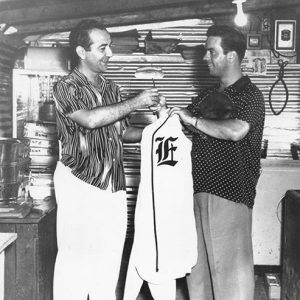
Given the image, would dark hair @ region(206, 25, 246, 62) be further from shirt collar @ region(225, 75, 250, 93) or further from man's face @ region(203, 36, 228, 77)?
shirt collar @ region(225, 75, 250, 93)

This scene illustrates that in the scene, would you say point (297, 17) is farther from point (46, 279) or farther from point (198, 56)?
point (46, 279)

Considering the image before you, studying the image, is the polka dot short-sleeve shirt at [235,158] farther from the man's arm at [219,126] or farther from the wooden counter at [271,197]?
the wooden counter at [271,197]

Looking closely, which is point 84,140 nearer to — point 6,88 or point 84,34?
point 84,34

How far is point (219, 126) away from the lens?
2973mm

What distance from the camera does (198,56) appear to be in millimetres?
5715

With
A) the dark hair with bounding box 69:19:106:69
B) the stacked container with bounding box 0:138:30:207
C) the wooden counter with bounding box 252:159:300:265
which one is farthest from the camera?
the wooden counter with bounding box 252:159:300:265

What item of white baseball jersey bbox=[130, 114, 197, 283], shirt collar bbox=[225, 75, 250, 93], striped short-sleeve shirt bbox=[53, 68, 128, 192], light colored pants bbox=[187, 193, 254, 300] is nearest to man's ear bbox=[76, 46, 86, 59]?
striped short-sleeve shirt bbox=[53, 68, 128, 192]

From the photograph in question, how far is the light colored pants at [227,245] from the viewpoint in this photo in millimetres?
3168

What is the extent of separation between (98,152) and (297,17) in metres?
3.77

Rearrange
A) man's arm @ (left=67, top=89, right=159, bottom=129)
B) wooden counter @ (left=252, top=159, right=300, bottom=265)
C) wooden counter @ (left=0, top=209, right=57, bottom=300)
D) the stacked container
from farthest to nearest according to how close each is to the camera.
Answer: wooden counter @ (left=252, top=159, right=300, bottom=265) < the stacked container < wooden counter @ (left=0, top=209, right=57, bottom=300) < man's arm @ (left=67, top=89, right=159, bottom=129)

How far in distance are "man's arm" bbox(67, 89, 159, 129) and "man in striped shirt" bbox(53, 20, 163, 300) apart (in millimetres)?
90

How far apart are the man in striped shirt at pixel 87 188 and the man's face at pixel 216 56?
0.73 m

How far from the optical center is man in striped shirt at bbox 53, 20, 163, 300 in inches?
127

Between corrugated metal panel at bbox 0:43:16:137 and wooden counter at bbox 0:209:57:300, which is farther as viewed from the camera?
corrugated metal panel at bbox 0:43:16:137
